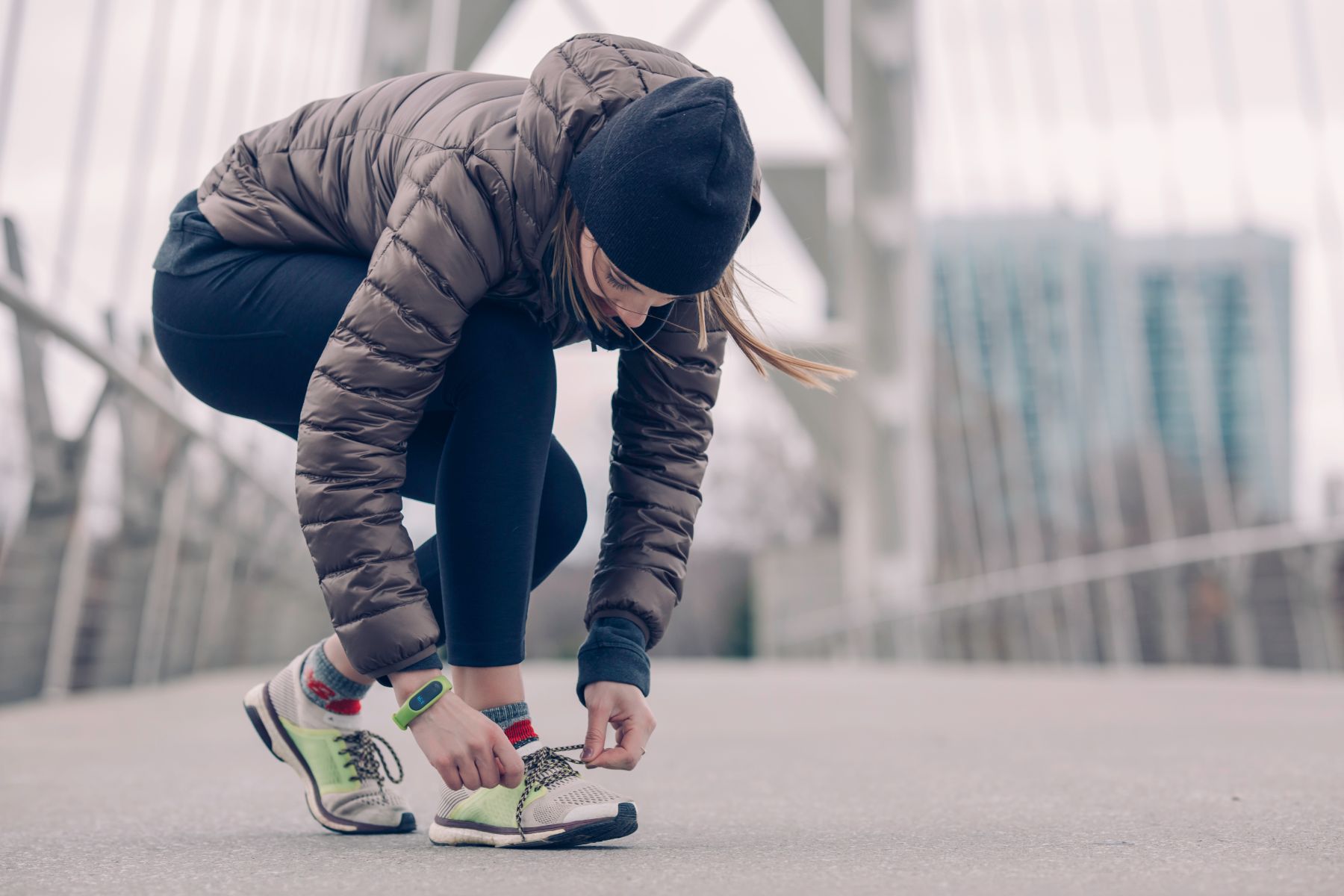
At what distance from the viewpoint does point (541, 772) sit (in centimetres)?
142

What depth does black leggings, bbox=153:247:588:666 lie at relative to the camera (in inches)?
54.4

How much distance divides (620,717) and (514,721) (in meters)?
0.10

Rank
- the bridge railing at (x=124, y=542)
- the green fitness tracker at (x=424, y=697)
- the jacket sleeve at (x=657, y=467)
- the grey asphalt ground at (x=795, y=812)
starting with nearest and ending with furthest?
the grey asphalt ground at (x=795, y=812), the green fitness tracker at (x=424, y=697), the jacket sleeve at (x=657, y=467), the bridge railing at (x=124, y=542)

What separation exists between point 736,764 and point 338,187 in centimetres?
120

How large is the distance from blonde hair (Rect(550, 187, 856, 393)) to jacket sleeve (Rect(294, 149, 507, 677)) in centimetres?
7

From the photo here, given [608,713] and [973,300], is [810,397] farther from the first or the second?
[608,713]

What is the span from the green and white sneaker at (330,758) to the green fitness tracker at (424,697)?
314mm

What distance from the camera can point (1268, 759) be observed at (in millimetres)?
2189

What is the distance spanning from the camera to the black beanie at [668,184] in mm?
1279

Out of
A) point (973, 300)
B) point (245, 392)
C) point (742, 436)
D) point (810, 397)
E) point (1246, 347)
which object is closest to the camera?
point (245, 392)

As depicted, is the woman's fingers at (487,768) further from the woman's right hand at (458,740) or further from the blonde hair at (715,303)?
the blonde hair at (715,303)

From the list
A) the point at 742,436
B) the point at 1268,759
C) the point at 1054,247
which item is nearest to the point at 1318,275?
the point at 1054,247

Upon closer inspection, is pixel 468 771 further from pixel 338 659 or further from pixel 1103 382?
pixel 1103 382

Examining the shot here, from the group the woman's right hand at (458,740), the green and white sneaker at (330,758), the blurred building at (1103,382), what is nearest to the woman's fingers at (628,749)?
the woman's right hand at (458,740)
